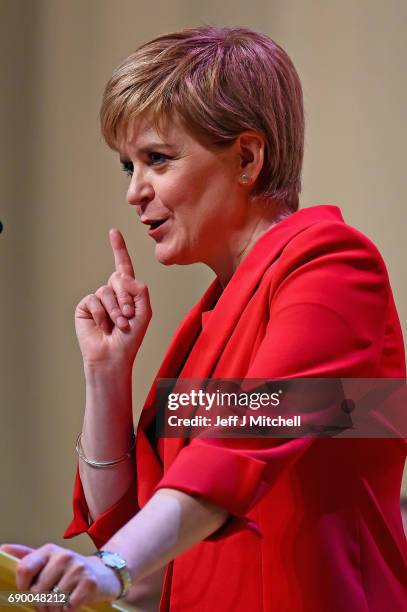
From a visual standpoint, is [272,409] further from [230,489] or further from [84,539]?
[84,539]

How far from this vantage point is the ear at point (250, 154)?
127 centimetres

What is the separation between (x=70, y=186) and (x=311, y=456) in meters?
1.63

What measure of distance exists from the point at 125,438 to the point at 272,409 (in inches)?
18.2

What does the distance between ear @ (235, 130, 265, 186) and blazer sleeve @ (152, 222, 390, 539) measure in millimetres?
176

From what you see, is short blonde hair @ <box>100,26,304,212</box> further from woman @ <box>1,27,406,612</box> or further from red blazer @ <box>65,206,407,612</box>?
red blazer @ <box>65,206,407,612</box>

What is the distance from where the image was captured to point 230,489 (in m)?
0.88

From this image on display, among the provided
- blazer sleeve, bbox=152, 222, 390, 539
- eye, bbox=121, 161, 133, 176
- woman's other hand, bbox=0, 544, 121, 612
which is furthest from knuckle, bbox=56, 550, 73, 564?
eye, bbox=121, 161, 133, 176

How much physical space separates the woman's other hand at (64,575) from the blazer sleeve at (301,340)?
0.44ft

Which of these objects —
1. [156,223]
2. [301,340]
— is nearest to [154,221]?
[156,223]

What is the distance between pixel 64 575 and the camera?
762mm

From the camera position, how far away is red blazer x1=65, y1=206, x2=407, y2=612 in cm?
100

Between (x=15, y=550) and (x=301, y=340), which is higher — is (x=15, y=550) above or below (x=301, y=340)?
below

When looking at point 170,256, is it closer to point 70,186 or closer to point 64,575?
point 64,575

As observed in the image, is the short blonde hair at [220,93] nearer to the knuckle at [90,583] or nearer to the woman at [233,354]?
the woman at [233,354]
